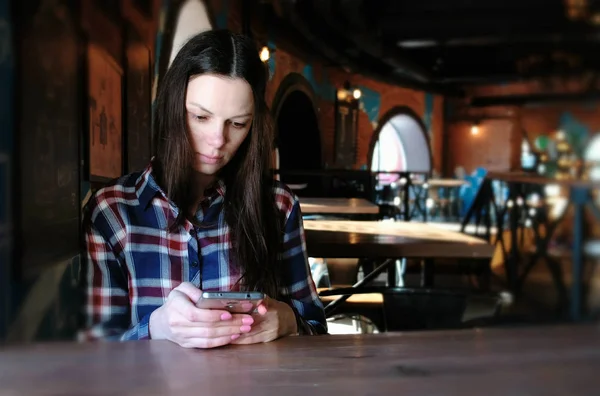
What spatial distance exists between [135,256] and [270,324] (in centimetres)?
22

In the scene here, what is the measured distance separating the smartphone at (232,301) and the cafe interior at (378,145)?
0.47ft

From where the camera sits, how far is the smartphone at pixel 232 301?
58cm

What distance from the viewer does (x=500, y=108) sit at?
2.70ft

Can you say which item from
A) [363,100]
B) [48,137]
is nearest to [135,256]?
[48,137]

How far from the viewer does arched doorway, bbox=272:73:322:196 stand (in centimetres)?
81

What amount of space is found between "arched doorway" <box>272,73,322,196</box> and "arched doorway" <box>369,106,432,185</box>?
0.29ft

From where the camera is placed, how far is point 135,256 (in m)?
0.73

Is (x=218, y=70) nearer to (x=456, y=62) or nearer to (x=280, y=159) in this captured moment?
(x=280, y=159)

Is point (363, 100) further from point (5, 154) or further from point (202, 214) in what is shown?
point (5, 154)

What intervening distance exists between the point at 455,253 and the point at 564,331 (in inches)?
8.0

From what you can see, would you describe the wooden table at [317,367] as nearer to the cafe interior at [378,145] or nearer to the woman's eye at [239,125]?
the cafe interior at [378,145]

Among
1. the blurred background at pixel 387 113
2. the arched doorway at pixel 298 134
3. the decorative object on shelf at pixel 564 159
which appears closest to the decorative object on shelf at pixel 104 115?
the blurred background at pixel 387 113

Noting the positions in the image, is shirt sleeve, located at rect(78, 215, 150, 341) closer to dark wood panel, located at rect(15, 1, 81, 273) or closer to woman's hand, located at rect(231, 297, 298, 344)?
dark wood panel, located at rect(15, 1, 81, 273)

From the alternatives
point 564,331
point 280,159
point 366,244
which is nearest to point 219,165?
point 280,159
